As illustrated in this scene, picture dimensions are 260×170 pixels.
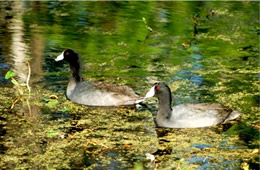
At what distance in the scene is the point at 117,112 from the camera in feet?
32.6

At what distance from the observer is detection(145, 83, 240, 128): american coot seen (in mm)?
9156

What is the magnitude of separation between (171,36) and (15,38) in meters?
3.80

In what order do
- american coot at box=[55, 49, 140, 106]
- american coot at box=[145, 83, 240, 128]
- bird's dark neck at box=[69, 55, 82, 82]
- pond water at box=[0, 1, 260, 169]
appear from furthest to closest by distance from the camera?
bird's dark neck at box=[69, 55, 82, 82]
american coot at box=[55, 49, 140, 106]
american coot at box=[145, 83, 240, 128]
pond water at box=[0, 1, 260, 169]

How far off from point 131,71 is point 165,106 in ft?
9.78

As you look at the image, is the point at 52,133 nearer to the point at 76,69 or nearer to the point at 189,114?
the point at 189,114

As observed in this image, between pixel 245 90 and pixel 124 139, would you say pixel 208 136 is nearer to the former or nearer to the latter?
pixel 124 139

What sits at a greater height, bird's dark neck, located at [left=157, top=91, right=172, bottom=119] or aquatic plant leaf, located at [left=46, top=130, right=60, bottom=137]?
bird's dark neck, located at [left=157, top=91, right=172, bottom=119]

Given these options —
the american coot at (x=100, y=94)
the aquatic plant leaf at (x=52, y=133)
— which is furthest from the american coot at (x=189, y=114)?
the aquatic plant leaf at (x=52, y=133)

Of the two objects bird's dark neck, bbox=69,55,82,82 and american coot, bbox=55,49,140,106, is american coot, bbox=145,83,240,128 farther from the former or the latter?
bird's dark neck, bbox=69,55,82,82

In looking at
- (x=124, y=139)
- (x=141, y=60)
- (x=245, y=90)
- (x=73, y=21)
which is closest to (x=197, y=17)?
(x=73, y=21)

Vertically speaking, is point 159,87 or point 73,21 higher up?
point 159,87

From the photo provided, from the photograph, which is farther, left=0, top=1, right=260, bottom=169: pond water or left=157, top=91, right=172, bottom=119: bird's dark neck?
left=157, top=91, right=172, bottom=119: bird's dark neck

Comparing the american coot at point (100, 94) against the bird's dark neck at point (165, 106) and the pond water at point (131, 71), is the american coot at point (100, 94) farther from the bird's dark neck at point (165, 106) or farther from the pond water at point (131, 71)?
the bird's dark neck at point (165, 106)

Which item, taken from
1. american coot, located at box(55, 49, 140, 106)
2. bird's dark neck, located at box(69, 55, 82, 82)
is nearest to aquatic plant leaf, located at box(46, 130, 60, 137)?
american coot, located at box(55, 49, 140, 106)
